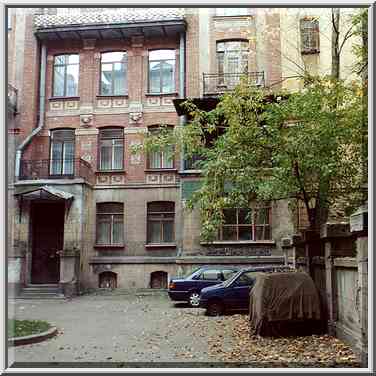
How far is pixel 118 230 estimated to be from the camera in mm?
17453

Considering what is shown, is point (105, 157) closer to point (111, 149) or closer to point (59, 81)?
point (111, 149)

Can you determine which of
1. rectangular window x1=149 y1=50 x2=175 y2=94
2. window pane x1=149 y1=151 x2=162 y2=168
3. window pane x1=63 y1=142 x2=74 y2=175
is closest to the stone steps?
window pane x1=63 y1=142 x2=74 y2=175

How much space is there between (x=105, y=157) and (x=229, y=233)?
218 inches

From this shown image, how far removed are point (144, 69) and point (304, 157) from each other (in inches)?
432

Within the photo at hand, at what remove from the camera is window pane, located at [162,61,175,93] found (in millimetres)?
18188

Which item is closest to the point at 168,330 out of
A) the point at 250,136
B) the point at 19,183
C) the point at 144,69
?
the point at 250,136

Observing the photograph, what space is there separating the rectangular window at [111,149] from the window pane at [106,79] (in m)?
1.47

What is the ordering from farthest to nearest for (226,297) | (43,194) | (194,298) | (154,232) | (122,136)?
(122,136) → (154,232) → (43,194) → (194,298) → (226,297)

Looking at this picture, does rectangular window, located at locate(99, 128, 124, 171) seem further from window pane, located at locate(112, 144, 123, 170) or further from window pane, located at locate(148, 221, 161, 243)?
window pane, located at locate(148, 221, 161, 243)

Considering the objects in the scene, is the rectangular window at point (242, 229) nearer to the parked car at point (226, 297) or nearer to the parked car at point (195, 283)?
the parked car at point (195, 283)

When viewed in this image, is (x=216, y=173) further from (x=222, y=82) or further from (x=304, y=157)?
(x=222, y=82)

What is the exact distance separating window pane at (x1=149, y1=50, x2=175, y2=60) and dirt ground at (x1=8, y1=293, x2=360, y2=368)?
33.2ft

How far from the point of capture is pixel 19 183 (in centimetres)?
1645

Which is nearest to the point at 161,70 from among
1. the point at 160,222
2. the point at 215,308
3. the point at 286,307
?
the point at 160,222
